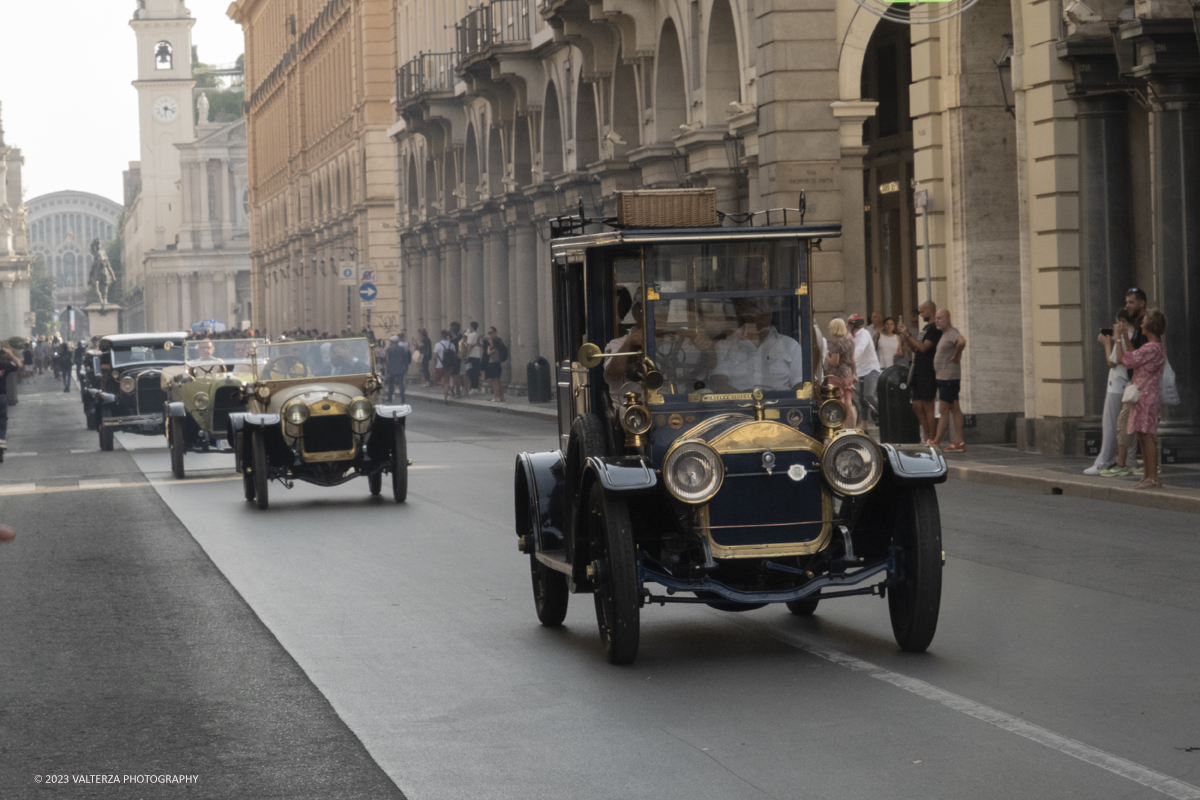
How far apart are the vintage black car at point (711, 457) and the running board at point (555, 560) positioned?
1 cm

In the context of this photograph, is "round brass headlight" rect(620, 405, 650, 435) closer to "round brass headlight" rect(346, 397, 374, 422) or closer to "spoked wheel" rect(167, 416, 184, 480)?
"round brass headlight" rect(346, 397, 374, 422)

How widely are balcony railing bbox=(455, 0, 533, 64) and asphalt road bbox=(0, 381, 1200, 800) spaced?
32.1 meters

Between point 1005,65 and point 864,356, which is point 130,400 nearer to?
point 864,356

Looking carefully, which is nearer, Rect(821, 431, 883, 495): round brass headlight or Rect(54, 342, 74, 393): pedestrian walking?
Rect(821, 431, 883, 495): round brass headlight

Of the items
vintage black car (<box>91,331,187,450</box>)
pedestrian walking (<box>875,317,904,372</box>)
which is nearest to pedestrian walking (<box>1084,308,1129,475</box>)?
pedestrian walking (<box>875,317,904,372</box>)

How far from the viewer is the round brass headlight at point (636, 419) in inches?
348

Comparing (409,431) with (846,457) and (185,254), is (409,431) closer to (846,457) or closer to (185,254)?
(846,457)

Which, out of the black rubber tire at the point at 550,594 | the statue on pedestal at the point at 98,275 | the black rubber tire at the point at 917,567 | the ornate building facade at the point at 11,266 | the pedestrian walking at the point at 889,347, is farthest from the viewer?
the ornate building facade at the point at 11,266

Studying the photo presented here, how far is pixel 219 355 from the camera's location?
84.9ft

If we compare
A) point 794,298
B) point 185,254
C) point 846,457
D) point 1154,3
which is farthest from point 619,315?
point 185,254

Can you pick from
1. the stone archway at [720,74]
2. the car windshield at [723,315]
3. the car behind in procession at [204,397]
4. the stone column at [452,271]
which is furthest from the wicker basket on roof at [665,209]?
the stone column at [452,271]

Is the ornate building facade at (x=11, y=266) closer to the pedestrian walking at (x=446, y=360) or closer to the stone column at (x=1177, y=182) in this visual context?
the pedestrian walking at (x=446, y=360)

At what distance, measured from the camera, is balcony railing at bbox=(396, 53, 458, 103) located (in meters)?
54.0

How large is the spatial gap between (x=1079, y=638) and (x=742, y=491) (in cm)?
200
